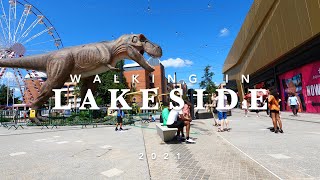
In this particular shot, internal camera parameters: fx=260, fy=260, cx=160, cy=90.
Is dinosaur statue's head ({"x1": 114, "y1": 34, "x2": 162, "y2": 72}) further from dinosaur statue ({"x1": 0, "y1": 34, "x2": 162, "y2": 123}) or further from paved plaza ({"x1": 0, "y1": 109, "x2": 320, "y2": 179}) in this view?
paved plaza ({"x1": 0, "y1": 109, "x2": 320, "y2": 179})

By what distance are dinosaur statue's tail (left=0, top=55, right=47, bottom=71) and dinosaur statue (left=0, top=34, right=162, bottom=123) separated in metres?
0.76

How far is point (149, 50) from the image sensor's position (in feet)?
47.6

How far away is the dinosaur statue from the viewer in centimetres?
1436

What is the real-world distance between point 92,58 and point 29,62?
4.67 meters

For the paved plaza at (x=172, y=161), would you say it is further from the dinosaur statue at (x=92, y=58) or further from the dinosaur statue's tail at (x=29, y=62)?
the dinosaur statue's tail at (x=29, y=62)

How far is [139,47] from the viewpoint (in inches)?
565

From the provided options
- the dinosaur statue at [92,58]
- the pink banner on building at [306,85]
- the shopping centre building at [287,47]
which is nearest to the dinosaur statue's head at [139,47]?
the dinosaur statue at [92,58]

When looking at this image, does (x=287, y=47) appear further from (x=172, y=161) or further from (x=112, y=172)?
(x=112, y=172)

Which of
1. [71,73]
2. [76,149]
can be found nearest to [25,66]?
[71,73]

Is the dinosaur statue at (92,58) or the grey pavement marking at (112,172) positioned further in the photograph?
the dinosaur statue at (92,58)

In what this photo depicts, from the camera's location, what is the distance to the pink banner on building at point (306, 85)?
18145mm

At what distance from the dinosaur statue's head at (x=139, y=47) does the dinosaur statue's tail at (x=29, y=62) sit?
16.9ft

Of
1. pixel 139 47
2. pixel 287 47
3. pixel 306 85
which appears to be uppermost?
pixel 287 47

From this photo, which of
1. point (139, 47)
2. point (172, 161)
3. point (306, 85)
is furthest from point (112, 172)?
point (306, 85)
